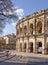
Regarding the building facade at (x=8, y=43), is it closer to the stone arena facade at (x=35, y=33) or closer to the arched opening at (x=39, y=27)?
the stone arena facade at (x=35, y=33)

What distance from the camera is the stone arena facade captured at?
37.8m

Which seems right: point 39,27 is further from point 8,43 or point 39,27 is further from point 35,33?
point 8,43

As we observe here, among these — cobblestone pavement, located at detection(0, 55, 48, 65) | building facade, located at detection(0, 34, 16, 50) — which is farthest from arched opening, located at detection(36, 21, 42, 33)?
building facade, located at detection(0, 34, 16, 50)

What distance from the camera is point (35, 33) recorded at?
40.5 metres

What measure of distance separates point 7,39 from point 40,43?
30.9m

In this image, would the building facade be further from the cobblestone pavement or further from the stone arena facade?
the cobblestone pavement

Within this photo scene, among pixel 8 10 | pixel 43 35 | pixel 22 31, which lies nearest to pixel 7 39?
pixel 22 31

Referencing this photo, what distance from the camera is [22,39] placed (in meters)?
46.3

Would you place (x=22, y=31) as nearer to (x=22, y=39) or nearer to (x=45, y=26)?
(x=22, y=39)

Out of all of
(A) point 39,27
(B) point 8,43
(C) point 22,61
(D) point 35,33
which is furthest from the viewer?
(B) point 8,43

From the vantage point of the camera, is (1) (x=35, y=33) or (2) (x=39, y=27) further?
(2) (x=39, y=27)

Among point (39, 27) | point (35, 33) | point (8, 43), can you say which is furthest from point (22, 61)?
point (8, 43)

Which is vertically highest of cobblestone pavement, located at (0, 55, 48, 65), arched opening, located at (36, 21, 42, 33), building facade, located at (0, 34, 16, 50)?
arched opening, located at (36, 21, 42, 33)

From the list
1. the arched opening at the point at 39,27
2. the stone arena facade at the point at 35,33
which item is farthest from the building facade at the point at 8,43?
the arched opening at the point at 39,27
